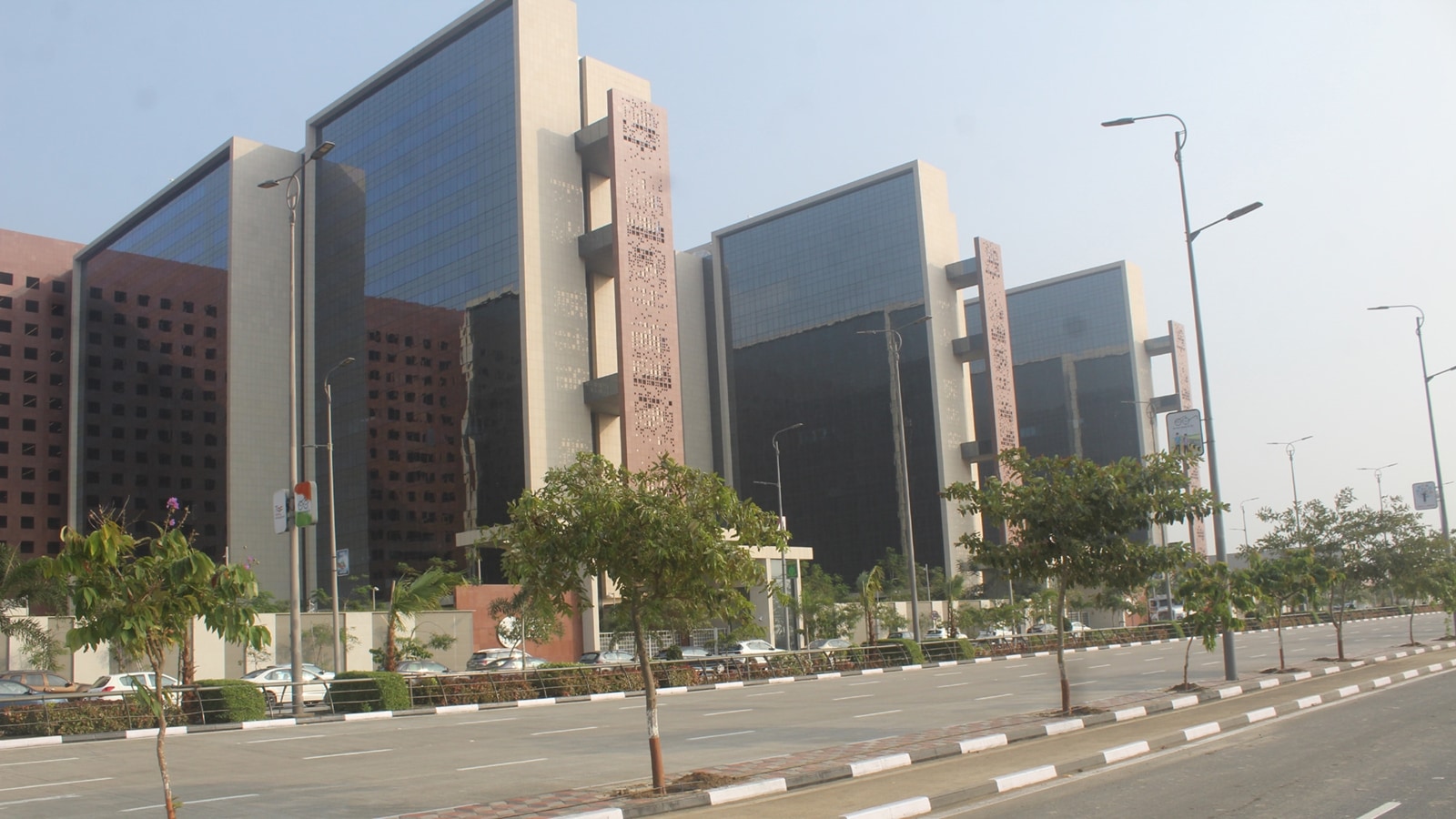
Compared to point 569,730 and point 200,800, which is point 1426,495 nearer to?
point 569,730

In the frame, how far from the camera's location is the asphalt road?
14.2m

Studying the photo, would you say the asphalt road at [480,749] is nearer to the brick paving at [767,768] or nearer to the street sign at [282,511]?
the brick paving at [767,768]

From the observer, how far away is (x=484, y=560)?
69062 millimetres

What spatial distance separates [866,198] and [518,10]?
4039cm

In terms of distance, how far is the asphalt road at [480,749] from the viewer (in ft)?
46.5

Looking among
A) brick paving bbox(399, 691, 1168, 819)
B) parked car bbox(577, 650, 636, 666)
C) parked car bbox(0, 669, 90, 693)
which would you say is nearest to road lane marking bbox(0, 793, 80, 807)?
brick paving bbox(399, 691, 1168, 819)

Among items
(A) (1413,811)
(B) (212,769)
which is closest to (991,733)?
(A) (1413,811)

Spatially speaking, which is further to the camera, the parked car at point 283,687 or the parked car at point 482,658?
the parked car at point 482,658

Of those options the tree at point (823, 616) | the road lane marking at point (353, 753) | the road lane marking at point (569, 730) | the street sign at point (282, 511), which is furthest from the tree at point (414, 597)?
the tree at point (823, 616)

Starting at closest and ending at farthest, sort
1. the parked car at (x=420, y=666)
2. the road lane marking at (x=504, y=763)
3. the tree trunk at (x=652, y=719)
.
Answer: the tree trunk at (x=652, y=719), the road lane marking at (x=504, y=763), the parked car at (x=420, y=666)

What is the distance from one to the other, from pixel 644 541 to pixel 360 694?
18269mm

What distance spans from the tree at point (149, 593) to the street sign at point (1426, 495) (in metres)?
43.9

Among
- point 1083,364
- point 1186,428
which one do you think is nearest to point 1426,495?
point 1186,428

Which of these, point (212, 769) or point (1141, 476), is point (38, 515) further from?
point (1141, 476)
